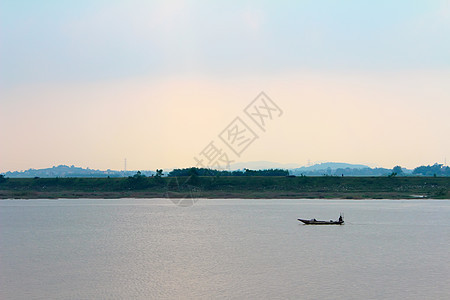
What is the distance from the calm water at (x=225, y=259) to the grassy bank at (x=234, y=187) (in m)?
64.8

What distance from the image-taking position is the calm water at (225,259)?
3878cm

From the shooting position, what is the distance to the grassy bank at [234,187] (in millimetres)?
151250

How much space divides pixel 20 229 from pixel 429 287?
184ft

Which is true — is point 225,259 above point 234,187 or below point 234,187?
below

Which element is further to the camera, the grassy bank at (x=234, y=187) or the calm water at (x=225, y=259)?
the grassy bank at (x=234, y=187)

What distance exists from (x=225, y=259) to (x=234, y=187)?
109m

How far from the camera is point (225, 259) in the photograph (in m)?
51.7

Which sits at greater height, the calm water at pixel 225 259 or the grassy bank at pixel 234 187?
the grassy bank at pixel 234 187

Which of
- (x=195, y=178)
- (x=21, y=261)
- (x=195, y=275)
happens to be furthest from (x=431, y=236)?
(x=195, y=178)

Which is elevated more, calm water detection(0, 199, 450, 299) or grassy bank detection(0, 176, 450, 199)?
grassy bank detection(0, 176, 450, 199)

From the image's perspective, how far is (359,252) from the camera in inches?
2195

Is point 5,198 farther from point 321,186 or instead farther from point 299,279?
point 299,279

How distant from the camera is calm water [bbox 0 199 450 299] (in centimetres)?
3878

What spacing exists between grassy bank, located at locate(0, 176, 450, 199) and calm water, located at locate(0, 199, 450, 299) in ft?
213
